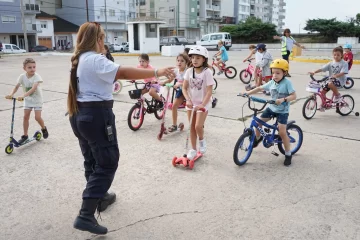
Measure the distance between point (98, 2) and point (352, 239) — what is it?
65.1m

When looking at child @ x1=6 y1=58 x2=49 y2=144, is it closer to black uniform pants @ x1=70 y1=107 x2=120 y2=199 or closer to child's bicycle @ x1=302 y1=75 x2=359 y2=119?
A: black uniform pants @ x1=70 y1=107 x2=120 y2=199

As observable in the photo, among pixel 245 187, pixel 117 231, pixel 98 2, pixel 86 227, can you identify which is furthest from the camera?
pixel 98 2

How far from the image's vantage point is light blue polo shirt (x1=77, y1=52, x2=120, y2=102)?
2.68 metres

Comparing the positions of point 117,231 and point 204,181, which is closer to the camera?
point 117,231

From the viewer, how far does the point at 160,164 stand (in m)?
4.64

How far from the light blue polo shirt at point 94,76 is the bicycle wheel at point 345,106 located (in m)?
5.97

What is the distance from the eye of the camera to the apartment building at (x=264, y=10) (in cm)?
8997

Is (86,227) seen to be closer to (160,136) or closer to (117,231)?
(117,231)

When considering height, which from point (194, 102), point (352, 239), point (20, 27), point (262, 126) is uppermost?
point (20, 27)

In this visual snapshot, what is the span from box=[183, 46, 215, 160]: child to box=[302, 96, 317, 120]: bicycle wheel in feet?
10.3

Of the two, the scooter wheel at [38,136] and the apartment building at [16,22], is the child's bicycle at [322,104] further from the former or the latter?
the apartment building at [16,22]

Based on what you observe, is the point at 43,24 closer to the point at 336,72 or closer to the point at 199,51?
the point at 336,72

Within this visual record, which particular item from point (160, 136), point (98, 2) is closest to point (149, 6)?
point (98, 2)

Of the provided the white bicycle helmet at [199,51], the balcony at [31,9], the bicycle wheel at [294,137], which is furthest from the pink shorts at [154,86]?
the balcony at [31,9]
